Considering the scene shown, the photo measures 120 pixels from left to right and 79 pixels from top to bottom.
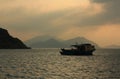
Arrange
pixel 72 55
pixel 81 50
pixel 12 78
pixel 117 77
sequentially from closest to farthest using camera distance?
pixel 12 78 → pixel 117 77 → pixel 81 50 → pixel 72 55

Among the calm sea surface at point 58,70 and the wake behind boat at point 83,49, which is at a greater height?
the wake behind boat at point 83,49

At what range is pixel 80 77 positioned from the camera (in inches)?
2490

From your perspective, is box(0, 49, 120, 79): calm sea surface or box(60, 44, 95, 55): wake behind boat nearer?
box(0, 49, 120, 79): calm sea surface

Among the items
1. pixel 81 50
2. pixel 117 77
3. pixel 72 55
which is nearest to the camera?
pixel 117 77

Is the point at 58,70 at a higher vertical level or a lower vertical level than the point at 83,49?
lower

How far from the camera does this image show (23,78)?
5903cm

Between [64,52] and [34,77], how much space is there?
4699 inches

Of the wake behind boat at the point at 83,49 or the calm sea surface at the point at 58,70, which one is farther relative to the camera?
the wake behind boat at the point at 83,49

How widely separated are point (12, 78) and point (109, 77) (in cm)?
1877

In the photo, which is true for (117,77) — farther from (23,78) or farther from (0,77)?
(0,77)

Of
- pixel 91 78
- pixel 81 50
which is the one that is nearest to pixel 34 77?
pixel 91 78

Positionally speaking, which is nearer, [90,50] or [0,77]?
[0,77]

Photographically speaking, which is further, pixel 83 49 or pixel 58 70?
pixel 83 49

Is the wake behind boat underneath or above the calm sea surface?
above
